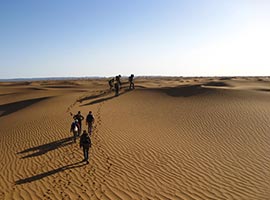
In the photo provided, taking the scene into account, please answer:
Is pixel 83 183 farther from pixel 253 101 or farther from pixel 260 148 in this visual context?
pixel 253 101

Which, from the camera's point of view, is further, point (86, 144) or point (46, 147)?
point (46, 147)

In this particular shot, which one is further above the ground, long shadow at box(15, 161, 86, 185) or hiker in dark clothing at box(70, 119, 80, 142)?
hiker in dark clothing at box(70, 119, 80, 142)

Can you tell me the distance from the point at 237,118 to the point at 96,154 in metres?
8.70

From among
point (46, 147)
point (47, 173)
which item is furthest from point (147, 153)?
point (46, 147)

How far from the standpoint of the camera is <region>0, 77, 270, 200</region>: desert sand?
910 centimetres

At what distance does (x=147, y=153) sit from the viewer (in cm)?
1218

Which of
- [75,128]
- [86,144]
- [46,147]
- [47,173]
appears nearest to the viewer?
[47,173]

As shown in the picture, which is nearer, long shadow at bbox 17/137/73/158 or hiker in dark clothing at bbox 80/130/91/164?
hiker in dark clothing at bbox 80/130/91/164

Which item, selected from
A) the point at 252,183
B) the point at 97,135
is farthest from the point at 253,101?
the point at 252,183

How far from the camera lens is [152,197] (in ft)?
27.8

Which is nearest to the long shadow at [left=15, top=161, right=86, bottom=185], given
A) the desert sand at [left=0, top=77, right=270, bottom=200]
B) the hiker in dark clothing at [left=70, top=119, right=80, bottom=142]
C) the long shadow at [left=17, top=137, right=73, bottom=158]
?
the desert sand at [left=0, top=77, right=270, bottom=200]

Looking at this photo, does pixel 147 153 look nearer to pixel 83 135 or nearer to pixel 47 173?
pixel 83 135

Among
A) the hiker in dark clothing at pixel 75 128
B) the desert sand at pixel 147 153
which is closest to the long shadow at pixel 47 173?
the desert sand at pixel 147 153

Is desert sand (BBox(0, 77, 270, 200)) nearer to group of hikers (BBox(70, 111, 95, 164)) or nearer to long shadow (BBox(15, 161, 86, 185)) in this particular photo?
long shadow (BBox(15, 161, 86, 185))
